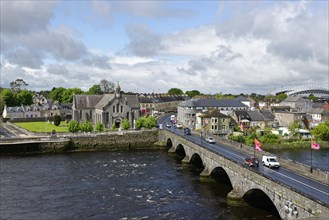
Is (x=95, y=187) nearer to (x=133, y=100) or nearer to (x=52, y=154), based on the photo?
(x=52, y=154)

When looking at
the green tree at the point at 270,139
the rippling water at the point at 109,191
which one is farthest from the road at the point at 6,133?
the green tree at the point at 270,139

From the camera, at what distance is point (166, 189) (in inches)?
2201

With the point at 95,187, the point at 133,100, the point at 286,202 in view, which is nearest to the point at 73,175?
the point at 95,187

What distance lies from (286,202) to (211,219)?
9.48 metres

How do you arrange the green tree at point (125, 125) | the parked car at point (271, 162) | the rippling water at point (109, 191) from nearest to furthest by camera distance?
the rippling water at point (109, 191) < the parked car at point (271, 162) < the green tree at point (125, 125)

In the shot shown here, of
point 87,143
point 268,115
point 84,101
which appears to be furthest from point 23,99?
point 268,115

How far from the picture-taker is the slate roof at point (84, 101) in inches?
4917

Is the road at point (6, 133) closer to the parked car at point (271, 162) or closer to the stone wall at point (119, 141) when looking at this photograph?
the stone wall at point (119, 141)

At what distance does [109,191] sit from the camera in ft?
181

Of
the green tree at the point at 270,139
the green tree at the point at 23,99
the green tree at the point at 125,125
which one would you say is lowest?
the green tree at the point at 270,139

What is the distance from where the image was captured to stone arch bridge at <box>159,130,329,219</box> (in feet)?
105

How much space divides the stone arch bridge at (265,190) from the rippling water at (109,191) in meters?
2.60

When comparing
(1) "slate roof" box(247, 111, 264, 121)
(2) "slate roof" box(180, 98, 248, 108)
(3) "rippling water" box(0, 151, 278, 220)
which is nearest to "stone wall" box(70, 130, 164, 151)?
(3) "rippling water" box(0, 151, 278, 220)

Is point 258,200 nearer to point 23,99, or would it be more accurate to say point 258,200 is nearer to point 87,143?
point 87,143
